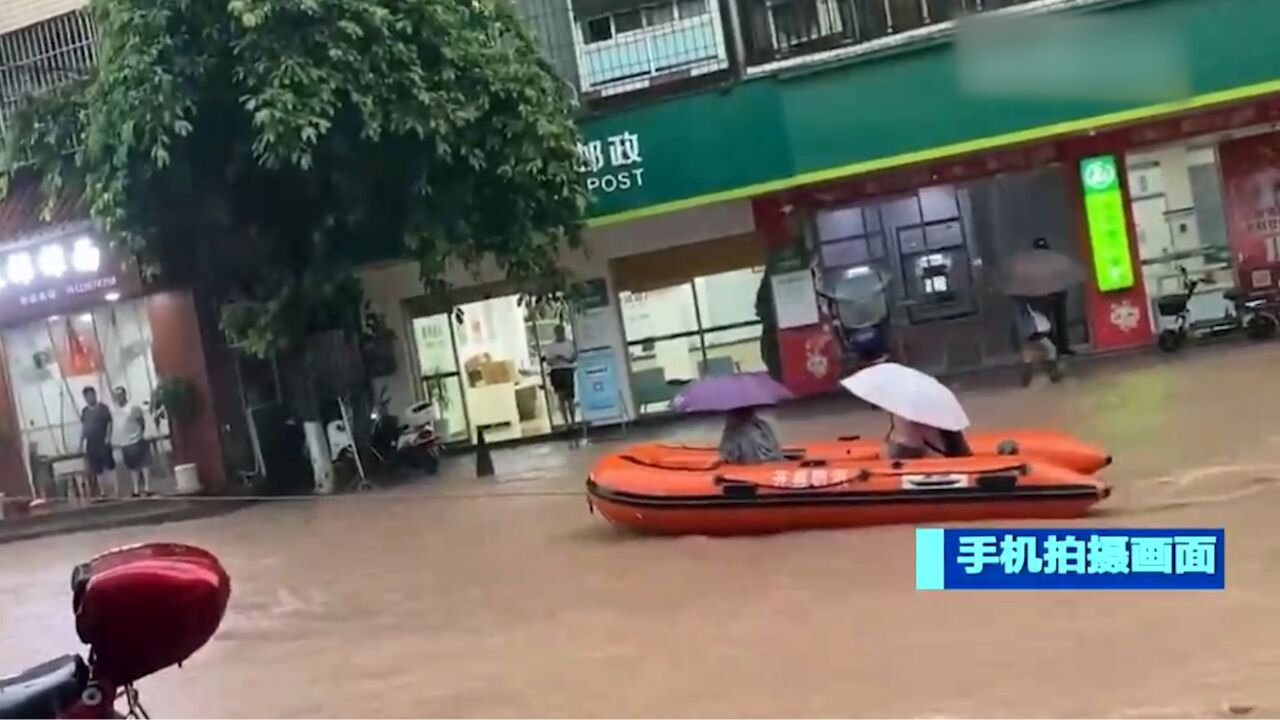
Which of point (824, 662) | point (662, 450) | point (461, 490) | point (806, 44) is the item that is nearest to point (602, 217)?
point (806, 44)

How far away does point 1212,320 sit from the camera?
17.6m

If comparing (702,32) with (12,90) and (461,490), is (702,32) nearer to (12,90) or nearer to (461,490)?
(461,490)

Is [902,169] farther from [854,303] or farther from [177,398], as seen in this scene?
[177,398]

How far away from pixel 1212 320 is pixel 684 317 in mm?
6187

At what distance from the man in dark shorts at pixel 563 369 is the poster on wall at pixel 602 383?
132 mm

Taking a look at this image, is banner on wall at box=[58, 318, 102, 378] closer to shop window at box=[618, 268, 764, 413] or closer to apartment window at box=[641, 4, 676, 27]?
shop window at box=[618, 268, 764, 413]

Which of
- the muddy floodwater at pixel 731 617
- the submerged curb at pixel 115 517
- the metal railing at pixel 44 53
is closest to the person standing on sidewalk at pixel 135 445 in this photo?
the submerged curb at pixel 115 517

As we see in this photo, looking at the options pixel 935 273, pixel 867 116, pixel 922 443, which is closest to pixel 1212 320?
pixel 935 273

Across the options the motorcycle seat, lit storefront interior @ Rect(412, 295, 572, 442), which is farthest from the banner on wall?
the motorcycle seat

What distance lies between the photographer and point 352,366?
59.3 ft

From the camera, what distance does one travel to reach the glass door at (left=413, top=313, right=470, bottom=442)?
20609 mm

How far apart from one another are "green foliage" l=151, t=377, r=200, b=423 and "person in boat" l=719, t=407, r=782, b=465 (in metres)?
10.5
